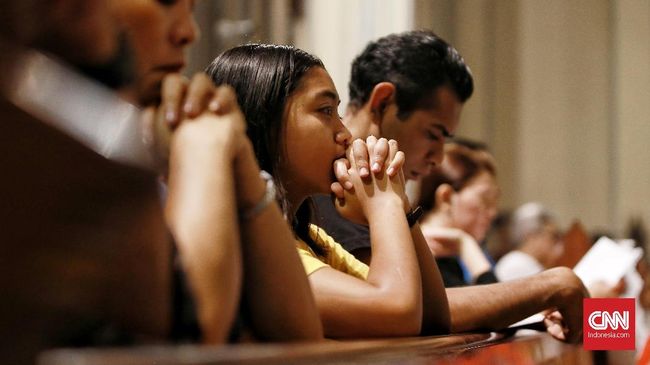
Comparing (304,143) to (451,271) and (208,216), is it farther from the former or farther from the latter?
(451,271)

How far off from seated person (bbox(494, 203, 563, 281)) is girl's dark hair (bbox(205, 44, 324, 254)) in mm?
2947

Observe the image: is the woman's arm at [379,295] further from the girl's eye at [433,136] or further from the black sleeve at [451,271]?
the black sleeve at [451,271]

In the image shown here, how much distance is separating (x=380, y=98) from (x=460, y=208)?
1.35 m

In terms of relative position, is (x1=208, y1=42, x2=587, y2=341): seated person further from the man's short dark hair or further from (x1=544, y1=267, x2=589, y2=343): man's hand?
the man's short dark hair

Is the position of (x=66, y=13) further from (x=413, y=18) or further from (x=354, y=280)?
(x=413, y=18)

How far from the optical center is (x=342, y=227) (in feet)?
7.75

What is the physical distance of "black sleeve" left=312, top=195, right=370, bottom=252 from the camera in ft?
7.63

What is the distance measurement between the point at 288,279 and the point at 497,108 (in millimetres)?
5504

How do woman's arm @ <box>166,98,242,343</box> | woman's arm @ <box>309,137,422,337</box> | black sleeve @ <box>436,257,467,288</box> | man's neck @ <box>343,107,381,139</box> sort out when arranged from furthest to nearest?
1. black sleeve @ <box>436,257,467,288</box>
2. man's neck @ <box>343,107,381,139</box>
3. woman's arm @ <box>309,137,422,337</box>
4. woman's arm @ <box>166,98,242,343</box>

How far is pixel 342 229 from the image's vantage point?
2357mm

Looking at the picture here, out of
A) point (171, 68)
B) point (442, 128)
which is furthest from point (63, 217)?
point (442, 128)

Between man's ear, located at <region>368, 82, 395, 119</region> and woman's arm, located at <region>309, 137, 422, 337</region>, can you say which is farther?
man's ear, located at <region>368, 82, 395, 119</region>

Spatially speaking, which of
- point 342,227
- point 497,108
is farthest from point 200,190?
point 497,108

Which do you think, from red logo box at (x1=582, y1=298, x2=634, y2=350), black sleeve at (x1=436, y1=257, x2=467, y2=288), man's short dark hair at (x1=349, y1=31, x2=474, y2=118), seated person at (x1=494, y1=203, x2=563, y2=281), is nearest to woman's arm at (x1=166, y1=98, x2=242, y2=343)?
red logo box at (x1=582, y1=298, x2=634, y2=350)
